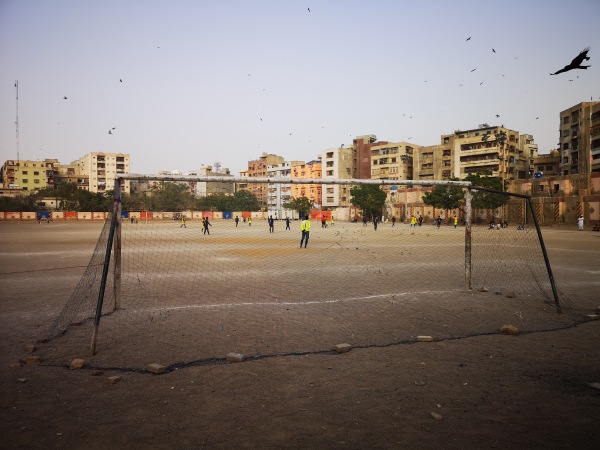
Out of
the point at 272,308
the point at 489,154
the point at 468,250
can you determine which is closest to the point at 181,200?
the point at 489,154

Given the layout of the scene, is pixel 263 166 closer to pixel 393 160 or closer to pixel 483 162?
pixel 393 160

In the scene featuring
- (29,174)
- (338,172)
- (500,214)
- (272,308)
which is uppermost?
(29,174)

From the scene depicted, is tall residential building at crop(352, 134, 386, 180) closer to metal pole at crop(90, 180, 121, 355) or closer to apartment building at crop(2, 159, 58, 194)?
apartment building at crop(2, 159, 58, 194)

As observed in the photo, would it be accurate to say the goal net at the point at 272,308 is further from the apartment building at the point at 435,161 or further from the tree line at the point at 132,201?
the apartment building at the point at 435,161

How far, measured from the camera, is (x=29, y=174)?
416 feet

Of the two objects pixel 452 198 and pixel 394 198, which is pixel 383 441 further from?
pixel 394 198

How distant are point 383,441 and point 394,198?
88.3 meters

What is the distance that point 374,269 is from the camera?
14852 mm

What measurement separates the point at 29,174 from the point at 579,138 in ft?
485

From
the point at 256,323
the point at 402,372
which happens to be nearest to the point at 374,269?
the point at 256,323

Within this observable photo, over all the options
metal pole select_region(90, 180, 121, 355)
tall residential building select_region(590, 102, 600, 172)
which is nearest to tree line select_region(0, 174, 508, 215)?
tall residential building select_region(590, 102, 600, 172)

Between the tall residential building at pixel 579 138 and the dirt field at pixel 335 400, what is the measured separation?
197 feet

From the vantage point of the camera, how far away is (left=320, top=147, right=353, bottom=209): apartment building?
11525 cm

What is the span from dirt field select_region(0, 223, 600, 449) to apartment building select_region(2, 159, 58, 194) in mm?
143322
